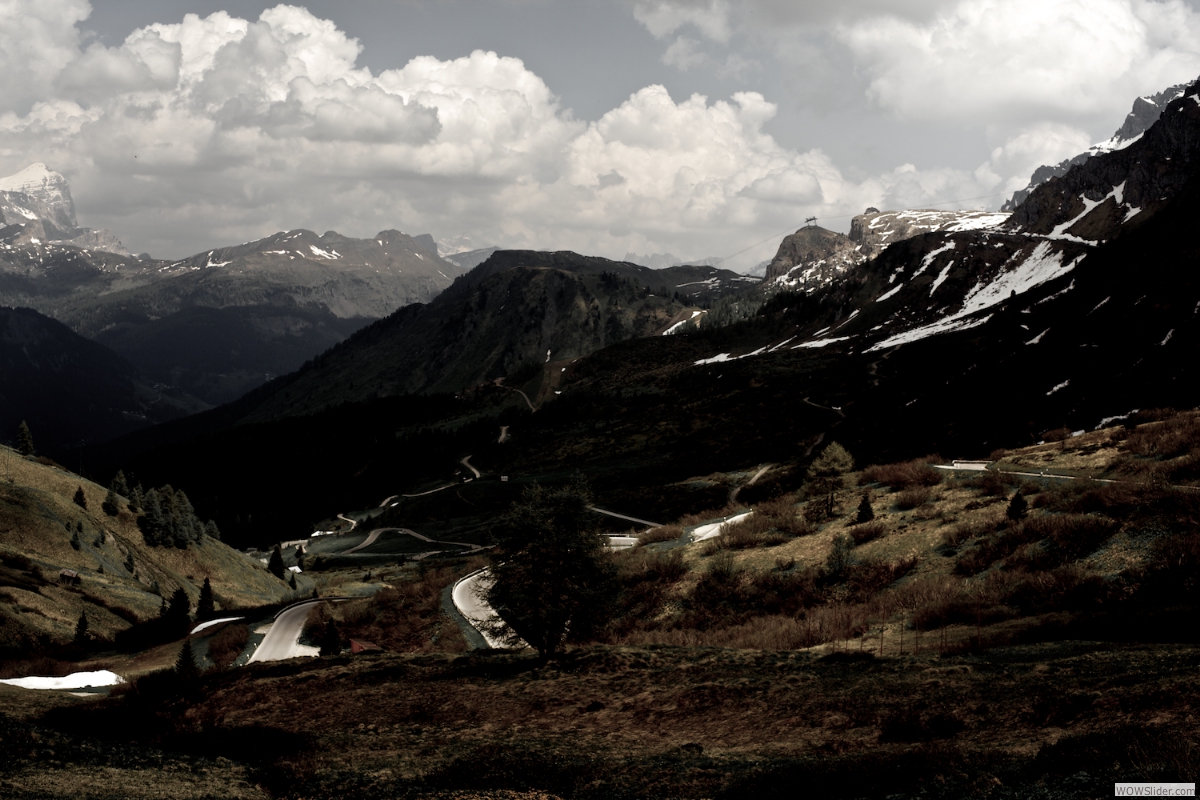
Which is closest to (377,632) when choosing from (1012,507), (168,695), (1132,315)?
(168,695)

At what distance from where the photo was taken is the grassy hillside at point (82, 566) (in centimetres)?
4809

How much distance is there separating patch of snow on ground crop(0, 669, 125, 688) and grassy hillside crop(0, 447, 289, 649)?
813 cm

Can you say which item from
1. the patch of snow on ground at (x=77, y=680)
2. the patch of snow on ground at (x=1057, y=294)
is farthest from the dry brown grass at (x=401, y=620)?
the patch of snow on ground at (x=1057, y=294)

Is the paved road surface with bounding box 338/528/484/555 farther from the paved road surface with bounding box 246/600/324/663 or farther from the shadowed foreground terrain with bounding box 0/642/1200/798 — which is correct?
the shadowed foreground terrain with bounding box 0/642/1200/798

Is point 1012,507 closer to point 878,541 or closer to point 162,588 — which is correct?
point 878,541

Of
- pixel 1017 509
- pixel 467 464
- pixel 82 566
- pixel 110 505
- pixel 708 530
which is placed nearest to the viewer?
pixel 1017 509

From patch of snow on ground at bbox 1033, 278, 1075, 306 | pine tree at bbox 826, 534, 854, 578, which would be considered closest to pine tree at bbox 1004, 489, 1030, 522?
pine tree at bbox 826, 534, 854, 578

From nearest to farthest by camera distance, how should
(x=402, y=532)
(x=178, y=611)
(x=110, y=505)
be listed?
(x=178, y=611), (x=110, y=505), (x=402, y=532)

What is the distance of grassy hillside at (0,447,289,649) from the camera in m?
48.1

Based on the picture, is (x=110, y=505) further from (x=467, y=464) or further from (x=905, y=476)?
(x=467, y=464)

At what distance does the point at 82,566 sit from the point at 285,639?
29681mm

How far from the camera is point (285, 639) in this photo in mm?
48812

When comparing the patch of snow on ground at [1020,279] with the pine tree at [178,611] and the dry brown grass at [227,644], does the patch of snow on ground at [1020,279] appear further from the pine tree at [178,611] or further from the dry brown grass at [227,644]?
the pine tree at [178,611]

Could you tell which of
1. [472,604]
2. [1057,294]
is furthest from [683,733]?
[1057,294]
